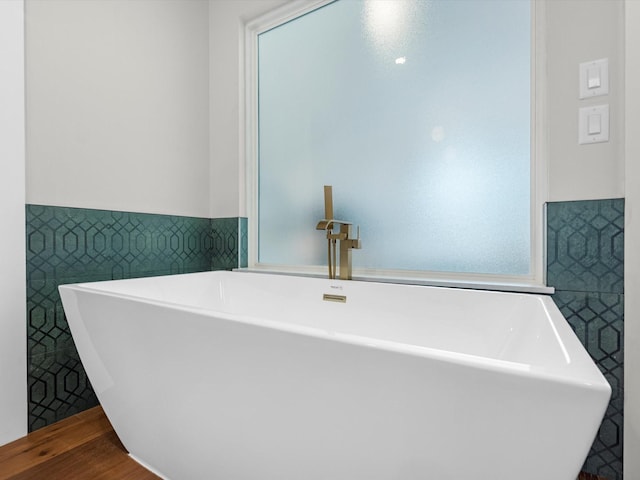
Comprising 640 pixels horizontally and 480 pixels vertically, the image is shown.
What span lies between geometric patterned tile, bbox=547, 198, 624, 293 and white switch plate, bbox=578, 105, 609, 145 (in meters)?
0.22

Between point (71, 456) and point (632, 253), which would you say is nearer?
point (632, 253)

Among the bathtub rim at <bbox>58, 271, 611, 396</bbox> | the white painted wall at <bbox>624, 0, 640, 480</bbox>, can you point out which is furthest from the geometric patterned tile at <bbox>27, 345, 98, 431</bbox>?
the white painted wall at <bbox>624, 0, 640, 480</bbox>

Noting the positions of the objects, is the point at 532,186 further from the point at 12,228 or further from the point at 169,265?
the point at 12,228

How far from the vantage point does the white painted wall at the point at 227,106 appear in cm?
230

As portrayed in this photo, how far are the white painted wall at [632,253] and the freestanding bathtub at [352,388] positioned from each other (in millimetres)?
349

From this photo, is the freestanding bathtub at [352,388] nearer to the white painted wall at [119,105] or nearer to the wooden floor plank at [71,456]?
the wooden floor plank at [71,456]

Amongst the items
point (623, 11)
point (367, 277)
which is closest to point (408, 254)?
point (367, 277)

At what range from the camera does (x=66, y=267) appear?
1.67m

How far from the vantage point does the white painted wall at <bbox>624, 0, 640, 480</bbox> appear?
117cm

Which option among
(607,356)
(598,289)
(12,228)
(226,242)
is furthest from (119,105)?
(607,356)

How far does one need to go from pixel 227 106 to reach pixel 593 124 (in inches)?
76.1

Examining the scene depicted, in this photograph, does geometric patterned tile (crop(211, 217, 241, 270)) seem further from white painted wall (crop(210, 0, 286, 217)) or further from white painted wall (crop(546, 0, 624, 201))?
white painted wall (crop(546, 0, 624, 201))

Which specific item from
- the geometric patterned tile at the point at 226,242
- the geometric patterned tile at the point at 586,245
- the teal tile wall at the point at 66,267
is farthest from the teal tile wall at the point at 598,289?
the teal tile wall at the point at 66,267

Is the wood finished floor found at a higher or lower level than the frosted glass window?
lower
